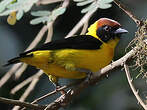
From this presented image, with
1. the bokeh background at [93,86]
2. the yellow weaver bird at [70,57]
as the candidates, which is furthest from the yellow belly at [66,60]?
the bokeh background at [93,86]

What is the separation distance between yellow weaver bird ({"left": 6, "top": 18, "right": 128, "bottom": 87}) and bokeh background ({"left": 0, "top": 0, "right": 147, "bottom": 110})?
0.85 meters

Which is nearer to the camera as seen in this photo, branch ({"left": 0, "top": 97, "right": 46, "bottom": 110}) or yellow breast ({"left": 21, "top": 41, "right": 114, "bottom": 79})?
branch ({"left": 0, "top": 97, "right": 46, "bottom": 110})

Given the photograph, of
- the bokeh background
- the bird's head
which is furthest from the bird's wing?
the bokeh background

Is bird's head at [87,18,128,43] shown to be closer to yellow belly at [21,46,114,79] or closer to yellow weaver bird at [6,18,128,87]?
yellow weaver bird at [6,18,128,87]

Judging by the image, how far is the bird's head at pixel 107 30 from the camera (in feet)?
12.4

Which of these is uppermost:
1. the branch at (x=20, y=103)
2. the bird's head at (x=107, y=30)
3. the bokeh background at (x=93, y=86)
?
the branch at (x=20, y=103)

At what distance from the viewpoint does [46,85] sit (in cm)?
563

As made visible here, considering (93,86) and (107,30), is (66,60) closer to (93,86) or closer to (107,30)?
(107,30)

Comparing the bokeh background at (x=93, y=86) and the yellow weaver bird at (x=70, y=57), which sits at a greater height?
the yellow weaver bird at (x=70, y=57)

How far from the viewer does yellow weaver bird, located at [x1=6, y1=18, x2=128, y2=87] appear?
3461mm

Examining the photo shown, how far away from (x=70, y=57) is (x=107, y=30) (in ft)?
1.65

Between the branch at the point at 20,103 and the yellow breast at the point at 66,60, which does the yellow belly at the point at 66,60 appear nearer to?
the yellow breast at the point at 66,60

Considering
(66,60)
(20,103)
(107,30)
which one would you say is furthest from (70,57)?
(20,103)

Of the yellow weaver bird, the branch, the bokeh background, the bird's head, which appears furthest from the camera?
the bokeh background
